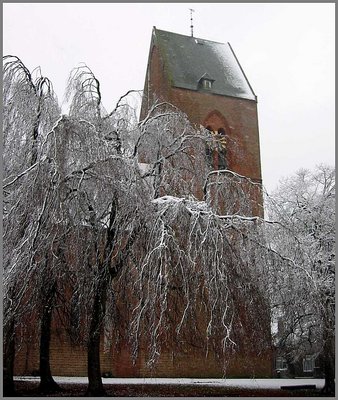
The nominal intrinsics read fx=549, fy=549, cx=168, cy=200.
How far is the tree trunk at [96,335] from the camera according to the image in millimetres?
10164

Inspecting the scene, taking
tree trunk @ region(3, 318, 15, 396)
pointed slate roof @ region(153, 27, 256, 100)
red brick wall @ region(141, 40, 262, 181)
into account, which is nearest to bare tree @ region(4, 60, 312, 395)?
tree trunk @ region(3, 318, 15, 396)

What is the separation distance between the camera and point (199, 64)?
2972 centimetres

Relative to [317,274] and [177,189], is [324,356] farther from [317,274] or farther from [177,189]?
[177,189]

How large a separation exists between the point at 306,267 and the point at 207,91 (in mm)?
17465

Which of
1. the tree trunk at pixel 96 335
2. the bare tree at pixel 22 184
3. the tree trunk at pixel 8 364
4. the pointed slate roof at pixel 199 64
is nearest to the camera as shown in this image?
the bare tree at pixel 22 184

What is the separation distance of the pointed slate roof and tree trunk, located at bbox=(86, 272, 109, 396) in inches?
712

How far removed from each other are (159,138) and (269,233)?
3.55 m

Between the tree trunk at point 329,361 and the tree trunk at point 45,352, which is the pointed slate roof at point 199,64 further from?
the tree trunk at point 45,352

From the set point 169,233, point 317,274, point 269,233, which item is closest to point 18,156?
point 169,233

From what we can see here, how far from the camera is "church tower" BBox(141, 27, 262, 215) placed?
2703 cm

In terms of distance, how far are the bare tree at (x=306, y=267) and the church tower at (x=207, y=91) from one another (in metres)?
6.62

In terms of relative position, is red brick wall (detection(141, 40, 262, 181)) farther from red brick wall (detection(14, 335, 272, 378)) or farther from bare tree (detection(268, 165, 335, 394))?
red brick wall (detection(14, 335, 272, 378))

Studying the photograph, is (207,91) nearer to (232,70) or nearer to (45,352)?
(232,70)

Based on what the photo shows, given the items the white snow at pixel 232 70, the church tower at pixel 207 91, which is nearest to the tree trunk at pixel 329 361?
the church tower at pixel 207 91
